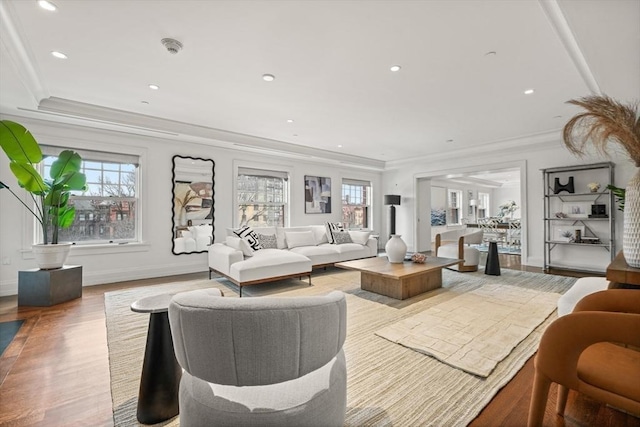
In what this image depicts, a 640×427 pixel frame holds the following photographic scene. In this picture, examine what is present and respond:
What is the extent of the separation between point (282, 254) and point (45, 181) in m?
3.19

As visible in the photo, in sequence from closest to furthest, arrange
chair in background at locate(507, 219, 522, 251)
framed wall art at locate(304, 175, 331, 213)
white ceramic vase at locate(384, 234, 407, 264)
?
1. white ceramic vase at locate(384, 234, 407, 264)
2. framed wall art at locate(304, 175, 331, 213)
3. chair in background at locate(507, 219, 522, 251)

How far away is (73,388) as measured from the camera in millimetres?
1859

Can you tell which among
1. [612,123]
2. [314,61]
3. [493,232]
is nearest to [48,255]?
[314,61]

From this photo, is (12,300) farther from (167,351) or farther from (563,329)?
(563,329)

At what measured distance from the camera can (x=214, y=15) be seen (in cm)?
215

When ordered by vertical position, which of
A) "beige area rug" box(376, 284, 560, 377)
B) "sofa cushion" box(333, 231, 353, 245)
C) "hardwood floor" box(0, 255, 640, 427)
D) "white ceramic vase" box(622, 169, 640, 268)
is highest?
"white ceramic vase" box(622, 169, 640, 268)

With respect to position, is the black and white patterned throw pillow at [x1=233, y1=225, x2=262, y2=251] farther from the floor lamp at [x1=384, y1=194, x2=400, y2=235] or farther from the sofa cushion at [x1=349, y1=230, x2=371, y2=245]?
the floor lamp at [x1=384, y1=194, x2=400, y2=235]

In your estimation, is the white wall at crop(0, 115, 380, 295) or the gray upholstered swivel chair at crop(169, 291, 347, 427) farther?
the white wall at crop(0, 115, 380, 295)

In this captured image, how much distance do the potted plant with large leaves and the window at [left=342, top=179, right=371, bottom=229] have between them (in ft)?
18.9

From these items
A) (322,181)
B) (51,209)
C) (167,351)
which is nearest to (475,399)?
(167,351)

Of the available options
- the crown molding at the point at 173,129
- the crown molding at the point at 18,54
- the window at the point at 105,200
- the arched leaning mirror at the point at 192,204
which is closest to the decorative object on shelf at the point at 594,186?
the crown molding at the point at 173,129

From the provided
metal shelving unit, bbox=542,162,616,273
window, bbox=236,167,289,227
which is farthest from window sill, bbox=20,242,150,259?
metal shelving unit, bbox=542,162,616,273

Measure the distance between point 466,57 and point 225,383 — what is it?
10.6ft

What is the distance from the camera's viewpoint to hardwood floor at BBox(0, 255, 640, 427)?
1.56 metres
